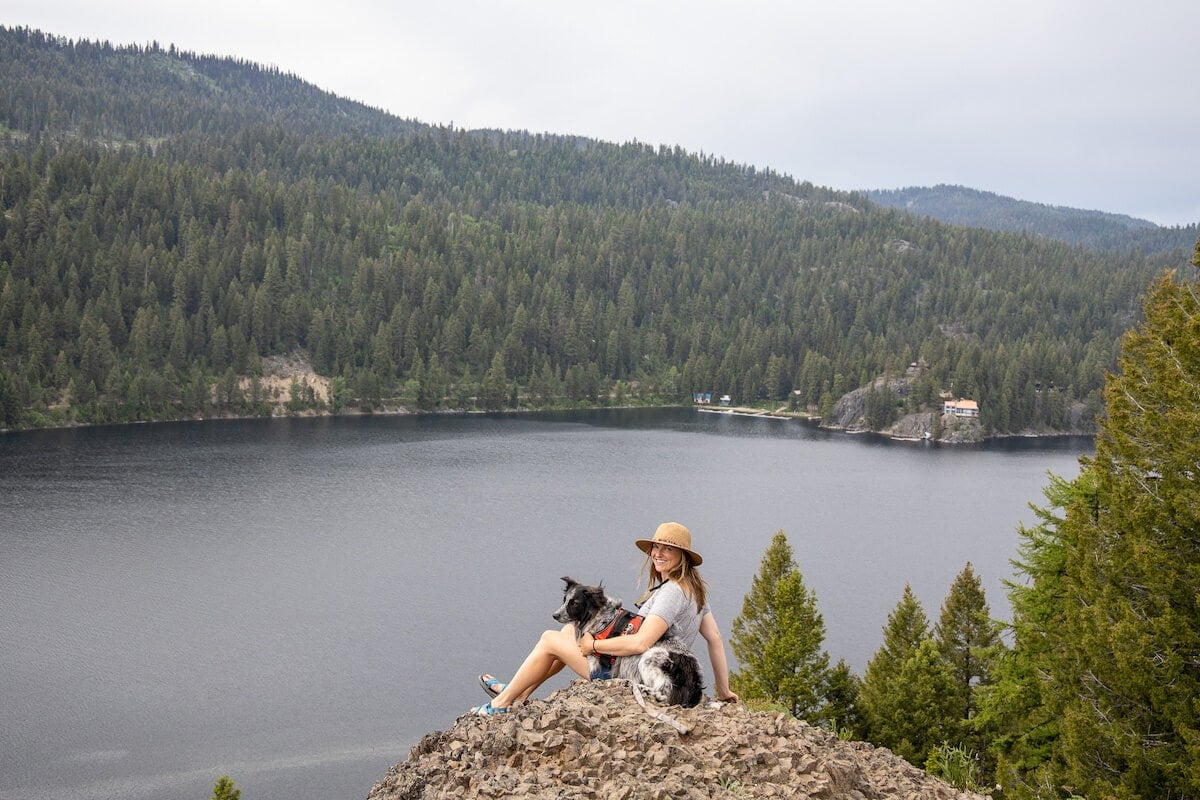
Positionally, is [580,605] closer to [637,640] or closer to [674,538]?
[637,640]

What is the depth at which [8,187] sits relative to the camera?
140 metres

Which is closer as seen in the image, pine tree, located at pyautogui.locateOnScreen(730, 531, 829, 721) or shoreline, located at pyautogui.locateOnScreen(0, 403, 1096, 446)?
pine tree, located at pyautogui.locateOnScreen(730, 531, 829, 721)

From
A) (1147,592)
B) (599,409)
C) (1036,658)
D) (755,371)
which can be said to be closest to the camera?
(1147,592)

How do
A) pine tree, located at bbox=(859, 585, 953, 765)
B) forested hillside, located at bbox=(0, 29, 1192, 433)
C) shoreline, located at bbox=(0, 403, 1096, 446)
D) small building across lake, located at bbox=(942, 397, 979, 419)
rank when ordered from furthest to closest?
small building across lake, located at bbox=(942, 397, 979, 419) < forested hillside, located at bbox=(0, 29, 1192, 433) < shoreline, located at bbox=(0, 403, 1096, 446) < pine tree, located at bbox=(859, 585, 953, 765)

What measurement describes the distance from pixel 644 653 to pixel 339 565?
51.0m

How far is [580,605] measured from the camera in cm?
820

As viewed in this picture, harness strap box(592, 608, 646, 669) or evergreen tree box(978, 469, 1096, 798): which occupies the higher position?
harness strap box(592, 608, 646, 669)

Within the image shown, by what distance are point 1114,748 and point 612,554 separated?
44.7 meters

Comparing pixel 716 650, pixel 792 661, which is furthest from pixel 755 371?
pixel 716 650

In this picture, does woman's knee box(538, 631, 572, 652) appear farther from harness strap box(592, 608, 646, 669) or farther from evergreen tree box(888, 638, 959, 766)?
evergreen tree box(888, 638, 959, 766)

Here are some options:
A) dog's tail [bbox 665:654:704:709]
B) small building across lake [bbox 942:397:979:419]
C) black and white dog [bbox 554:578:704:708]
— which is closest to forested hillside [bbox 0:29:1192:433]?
small building across lake [bbox 942:397:979:419]

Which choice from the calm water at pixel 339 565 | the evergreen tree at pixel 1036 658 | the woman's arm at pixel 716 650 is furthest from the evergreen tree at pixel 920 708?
the woman's arm at pixel 716 650

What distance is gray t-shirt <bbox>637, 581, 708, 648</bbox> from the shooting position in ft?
26.9

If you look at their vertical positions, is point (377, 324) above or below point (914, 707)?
above
